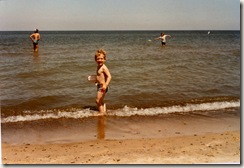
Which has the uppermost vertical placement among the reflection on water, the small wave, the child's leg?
the child's leg

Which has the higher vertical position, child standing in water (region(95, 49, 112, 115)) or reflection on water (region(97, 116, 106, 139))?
child standing in water (region(95, 49, 112, 115))

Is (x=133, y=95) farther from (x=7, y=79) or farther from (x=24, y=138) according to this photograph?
(x=7, y=79)

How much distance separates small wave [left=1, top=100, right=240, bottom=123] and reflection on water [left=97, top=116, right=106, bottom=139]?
34 cm

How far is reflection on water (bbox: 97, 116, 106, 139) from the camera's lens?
218 inches

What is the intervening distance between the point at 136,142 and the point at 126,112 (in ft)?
6.29

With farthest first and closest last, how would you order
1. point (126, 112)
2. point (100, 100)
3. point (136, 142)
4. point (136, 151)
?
point (126, 112) → point (100, 100) → point (136, 142) → point (136, 151)

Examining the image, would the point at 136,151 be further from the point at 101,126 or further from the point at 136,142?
the point at 101,126

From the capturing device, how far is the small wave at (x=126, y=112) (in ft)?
21.8

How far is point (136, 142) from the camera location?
16.6 feet

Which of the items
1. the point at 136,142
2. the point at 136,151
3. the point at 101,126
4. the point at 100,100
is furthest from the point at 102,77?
the point at 136,151

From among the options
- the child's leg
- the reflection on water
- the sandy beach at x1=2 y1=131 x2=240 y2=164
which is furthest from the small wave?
the sandy beach at x1=2 y1=131 x2=240 y2=164

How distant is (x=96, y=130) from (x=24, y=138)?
1.36 metres

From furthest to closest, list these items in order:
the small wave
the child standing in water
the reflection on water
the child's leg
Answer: the small wave → the child's leg → the child standing in water → the reflection on water

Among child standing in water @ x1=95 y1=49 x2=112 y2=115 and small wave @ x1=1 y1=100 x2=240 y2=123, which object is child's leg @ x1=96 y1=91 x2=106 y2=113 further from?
small wave @ x1=1 y1=100 x2=240 y2=123
